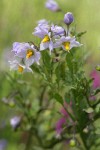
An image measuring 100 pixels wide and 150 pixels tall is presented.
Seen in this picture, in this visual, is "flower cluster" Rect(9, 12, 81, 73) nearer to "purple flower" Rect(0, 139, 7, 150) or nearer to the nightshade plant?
the nightshade plant

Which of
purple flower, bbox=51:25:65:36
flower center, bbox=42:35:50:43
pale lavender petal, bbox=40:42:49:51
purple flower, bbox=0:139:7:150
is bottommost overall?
purple flower, bbox=0:139:7:150

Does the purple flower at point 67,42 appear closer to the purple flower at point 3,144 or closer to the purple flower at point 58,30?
the purple flower at point 58,30

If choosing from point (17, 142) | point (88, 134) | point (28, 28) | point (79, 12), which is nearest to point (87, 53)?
point (88, 134)

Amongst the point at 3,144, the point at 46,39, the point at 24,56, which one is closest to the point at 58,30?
the point at 46,39

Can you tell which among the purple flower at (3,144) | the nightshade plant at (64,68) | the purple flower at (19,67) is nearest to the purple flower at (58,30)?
the nightshade plant at (64,68)

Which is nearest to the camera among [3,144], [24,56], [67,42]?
[67,42]

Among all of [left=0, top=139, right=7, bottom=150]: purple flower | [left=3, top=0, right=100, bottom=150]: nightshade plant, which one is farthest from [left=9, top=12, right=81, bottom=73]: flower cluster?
[left=0, top=139, right=7, bottom=150]: purple flower

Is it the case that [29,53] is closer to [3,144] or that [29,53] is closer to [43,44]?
[43,44]
